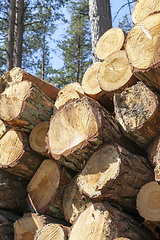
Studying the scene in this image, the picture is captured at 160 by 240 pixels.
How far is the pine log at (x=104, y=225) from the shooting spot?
5.84ft

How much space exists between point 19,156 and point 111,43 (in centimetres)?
182

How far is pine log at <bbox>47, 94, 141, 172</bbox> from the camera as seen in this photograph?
6.73ft

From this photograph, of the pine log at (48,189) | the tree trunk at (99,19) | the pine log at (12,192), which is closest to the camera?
the pine log at (48,189)

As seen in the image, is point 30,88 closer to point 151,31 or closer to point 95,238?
point 151,31

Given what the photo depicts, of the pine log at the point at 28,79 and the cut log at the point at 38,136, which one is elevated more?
the pine log at the point at 28,79

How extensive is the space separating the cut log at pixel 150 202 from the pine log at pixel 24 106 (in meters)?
1.44

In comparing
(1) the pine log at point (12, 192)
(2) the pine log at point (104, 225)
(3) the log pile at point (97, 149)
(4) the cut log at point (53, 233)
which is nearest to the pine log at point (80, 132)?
(3) the log pile at point (97, 149)

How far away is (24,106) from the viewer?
255 centimetres

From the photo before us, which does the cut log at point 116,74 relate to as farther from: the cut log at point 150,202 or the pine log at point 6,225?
the pine log at point 6,225

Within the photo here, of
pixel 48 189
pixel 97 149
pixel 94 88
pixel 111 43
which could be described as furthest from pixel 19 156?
pixel 111 43

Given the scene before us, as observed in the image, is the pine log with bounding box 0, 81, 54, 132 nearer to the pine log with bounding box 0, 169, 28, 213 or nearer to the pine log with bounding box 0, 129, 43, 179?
the pine log with bounding box 0, 129, 43, 179

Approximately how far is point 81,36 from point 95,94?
1148 centimetres

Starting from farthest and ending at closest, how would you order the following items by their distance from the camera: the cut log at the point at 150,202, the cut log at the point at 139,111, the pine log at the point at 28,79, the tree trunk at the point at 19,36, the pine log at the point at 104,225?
the tree trunk at the point at 19,36, the pine log at the point at 28,79, the cut log at the point at 139,111, the cut log at the point at 150,202, the pine log at the point at 104,225

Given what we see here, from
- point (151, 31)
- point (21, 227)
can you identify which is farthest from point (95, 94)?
point (21, 227)
